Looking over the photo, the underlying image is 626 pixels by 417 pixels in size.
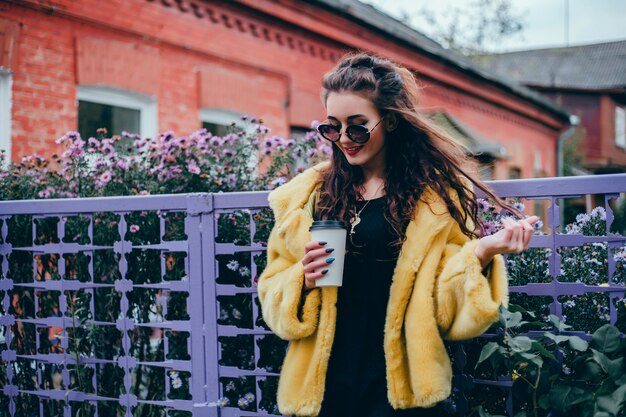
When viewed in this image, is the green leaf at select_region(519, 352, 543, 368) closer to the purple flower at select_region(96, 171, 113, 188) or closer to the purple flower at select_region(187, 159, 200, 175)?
the purple flower at select_region(187, 159, 200, 175)

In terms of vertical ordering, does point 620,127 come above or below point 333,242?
above

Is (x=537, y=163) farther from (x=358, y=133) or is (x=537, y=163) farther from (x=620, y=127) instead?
(x=358, y=133)

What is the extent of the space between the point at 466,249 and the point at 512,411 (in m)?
0.98

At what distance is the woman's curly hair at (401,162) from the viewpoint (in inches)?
102

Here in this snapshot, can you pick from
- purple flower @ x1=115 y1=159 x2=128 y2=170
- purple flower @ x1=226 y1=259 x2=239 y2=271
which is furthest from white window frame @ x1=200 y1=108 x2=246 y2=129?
purple flower @ x1=226 y1=259 x2=239 y2=271

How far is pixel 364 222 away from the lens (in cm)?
260

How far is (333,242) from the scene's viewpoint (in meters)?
2.39

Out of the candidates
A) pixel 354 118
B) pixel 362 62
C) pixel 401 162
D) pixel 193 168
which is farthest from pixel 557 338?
pixel 193 168

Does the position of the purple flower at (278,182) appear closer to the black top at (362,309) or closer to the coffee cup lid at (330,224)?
the black top at (362,309)

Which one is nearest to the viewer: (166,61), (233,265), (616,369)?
(616,369)

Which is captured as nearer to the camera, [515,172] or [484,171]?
[484,171]

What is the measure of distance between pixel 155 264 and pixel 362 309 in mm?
2044

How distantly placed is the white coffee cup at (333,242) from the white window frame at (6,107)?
5.25 m

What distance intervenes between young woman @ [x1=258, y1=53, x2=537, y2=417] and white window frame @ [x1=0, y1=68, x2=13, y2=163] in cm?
485
